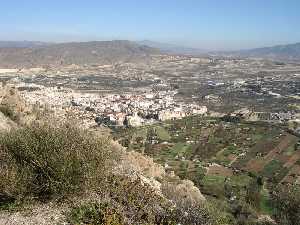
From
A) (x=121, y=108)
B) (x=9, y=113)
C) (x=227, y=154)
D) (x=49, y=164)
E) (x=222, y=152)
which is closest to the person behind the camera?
(x=49, y=164)

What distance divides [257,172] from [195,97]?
84052 millimetres

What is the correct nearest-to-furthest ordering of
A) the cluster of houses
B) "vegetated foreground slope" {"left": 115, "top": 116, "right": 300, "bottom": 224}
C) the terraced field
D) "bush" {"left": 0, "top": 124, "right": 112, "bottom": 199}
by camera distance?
"bush" {"left": 0, "top": 124, "right": 112, "bottom": 199} < "vegetated foreground slope" {"left": 115, "top": 116, "right": 300, "bottom": 224} < the terraced field < the cluster of houses

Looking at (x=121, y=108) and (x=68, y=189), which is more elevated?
(x=68, y=189)

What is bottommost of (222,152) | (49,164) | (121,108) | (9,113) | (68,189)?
(121,108)

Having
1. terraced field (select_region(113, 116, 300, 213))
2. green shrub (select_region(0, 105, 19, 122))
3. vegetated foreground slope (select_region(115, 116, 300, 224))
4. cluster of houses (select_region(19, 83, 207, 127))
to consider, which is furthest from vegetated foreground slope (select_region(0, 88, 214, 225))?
cluster of houses (select_region(19, 83, 207, 127))

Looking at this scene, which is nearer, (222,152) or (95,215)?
(95,215)

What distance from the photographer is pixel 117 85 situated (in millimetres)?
162500

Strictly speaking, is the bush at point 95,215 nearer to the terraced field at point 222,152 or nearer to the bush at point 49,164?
the bush at point 49,164

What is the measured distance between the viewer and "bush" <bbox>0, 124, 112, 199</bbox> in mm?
11570

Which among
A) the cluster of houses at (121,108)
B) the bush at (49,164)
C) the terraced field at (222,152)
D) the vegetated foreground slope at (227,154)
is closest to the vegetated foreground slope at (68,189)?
the bush at (49,164)

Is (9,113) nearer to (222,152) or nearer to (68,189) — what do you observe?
(68,189)

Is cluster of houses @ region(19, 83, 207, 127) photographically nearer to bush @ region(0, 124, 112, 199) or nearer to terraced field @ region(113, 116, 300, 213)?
terraced field @ region(113, 116, 300, 213)

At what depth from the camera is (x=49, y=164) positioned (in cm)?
1170

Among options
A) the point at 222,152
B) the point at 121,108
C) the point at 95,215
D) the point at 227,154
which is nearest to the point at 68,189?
the point at 95,215
